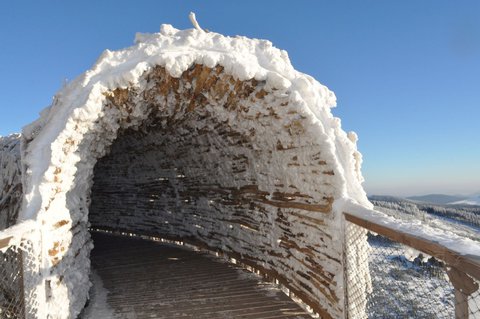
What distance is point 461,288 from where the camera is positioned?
206 cm

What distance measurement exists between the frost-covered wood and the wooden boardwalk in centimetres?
171

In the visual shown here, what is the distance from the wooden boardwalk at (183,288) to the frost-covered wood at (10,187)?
171cm

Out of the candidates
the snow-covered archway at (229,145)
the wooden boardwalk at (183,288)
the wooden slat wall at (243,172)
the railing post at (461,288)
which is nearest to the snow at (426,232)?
the railing post at (461,288)

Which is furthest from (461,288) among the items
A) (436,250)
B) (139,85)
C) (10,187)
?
(10,187)

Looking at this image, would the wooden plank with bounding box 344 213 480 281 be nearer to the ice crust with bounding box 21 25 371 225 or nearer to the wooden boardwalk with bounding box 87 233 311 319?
the ice crust with bounding box 21 25 371 225

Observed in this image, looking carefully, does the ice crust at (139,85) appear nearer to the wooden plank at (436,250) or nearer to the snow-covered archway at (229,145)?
the snow-covered archway at (229,145)

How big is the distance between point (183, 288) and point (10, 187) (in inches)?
108

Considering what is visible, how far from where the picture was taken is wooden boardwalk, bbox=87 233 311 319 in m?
4.83

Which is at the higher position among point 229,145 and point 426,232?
point 229,145

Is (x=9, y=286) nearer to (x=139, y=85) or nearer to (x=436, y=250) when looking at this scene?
(x=139, y=85)

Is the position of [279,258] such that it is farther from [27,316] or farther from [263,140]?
[27,316]

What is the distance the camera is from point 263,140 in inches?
203

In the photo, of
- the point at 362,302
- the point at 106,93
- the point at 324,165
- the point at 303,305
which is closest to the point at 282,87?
the point at 324,165

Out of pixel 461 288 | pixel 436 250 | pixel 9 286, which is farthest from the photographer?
pixel 9 286
